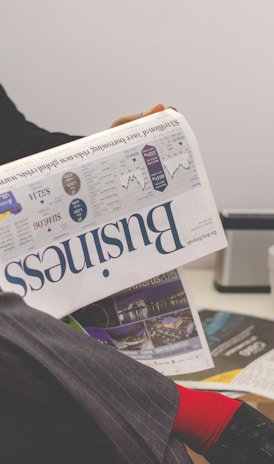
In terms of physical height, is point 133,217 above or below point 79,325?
above

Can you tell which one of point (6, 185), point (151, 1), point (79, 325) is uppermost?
point (151, 1)

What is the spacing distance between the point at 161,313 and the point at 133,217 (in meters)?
0.16

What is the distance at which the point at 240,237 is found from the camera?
110 cm

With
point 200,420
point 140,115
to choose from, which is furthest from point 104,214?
point 200,420

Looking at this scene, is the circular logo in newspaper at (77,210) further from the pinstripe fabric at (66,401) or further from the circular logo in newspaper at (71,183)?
the pinstripe fabric at (66,401)

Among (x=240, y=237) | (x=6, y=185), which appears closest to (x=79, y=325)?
(x=6, y=185)

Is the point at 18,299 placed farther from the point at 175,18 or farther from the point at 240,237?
the point at 175,18

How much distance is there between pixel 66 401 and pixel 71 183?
288 mm

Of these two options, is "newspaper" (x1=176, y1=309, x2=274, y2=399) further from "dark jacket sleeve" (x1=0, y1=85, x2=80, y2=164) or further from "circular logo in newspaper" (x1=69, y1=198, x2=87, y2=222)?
"dark jacket sleeve" (x1=0, y1=85, x2=80, y2=164)

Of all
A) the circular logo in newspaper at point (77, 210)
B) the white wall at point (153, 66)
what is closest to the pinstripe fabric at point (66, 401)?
the circular logo in newspaper at point (77, 210)

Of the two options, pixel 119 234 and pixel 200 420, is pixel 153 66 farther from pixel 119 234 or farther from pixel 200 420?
pixel 200 420

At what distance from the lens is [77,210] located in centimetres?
77

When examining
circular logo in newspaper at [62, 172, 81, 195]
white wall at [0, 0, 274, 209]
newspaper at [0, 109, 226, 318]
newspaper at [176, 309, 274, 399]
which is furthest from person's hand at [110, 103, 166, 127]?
newspaper at [176, 309, 274, 399]

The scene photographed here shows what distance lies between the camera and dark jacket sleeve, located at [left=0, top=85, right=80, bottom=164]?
951 millimetres
